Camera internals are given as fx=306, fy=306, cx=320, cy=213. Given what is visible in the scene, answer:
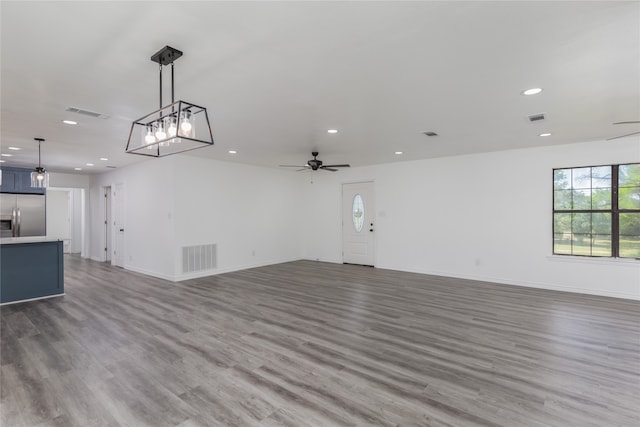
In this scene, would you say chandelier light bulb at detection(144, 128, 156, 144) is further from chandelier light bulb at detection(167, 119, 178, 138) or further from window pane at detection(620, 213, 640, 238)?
window pane at detection(620, 213, 640, 238)

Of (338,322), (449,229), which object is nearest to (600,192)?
(449,229)

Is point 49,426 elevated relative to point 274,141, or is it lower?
lower

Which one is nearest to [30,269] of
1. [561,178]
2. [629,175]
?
[561,178]

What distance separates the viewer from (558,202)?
18.7ft

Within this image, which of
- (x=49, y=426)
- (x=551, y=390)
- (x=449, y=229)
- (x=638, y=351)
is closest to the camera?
(x=49, y=426)

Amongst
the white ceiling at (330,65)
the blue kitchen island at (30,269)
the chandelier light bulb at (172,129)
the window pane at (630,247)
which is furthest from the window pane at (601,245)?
the blue kitchen island at (30,269)

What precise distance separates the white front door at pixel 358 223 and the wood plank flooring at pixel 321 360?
2.92m

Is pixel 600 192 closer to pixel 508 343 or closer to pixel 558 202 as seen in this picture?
pixel 558 202

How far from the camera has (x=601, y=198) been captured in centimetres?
540

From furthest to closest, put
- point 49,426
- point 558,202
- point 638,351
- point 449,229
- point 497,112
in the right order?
1. point 449,229
2. point 558,202
3. point 497,112
4. point 638,351
5. point 49,426

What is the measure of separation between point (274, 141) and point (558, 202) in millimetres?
5349

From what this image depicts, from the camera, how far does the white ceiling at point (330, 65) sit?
75.7 inches

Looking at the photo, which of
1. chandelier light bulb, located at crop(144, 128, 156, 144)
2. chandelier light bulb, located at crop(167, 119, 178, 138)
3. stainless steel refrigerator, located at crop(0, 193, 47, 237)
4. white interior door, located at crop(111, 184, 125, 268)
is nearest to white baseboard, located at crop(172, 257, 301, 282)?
white interior door, located at crop(111, 184, 125, 268)

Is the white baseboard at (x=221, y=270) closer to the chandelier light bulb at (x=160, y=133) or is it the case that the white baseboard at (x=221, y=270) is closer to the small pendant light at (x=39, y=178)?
the small pendant light at (x=39, y=178)
